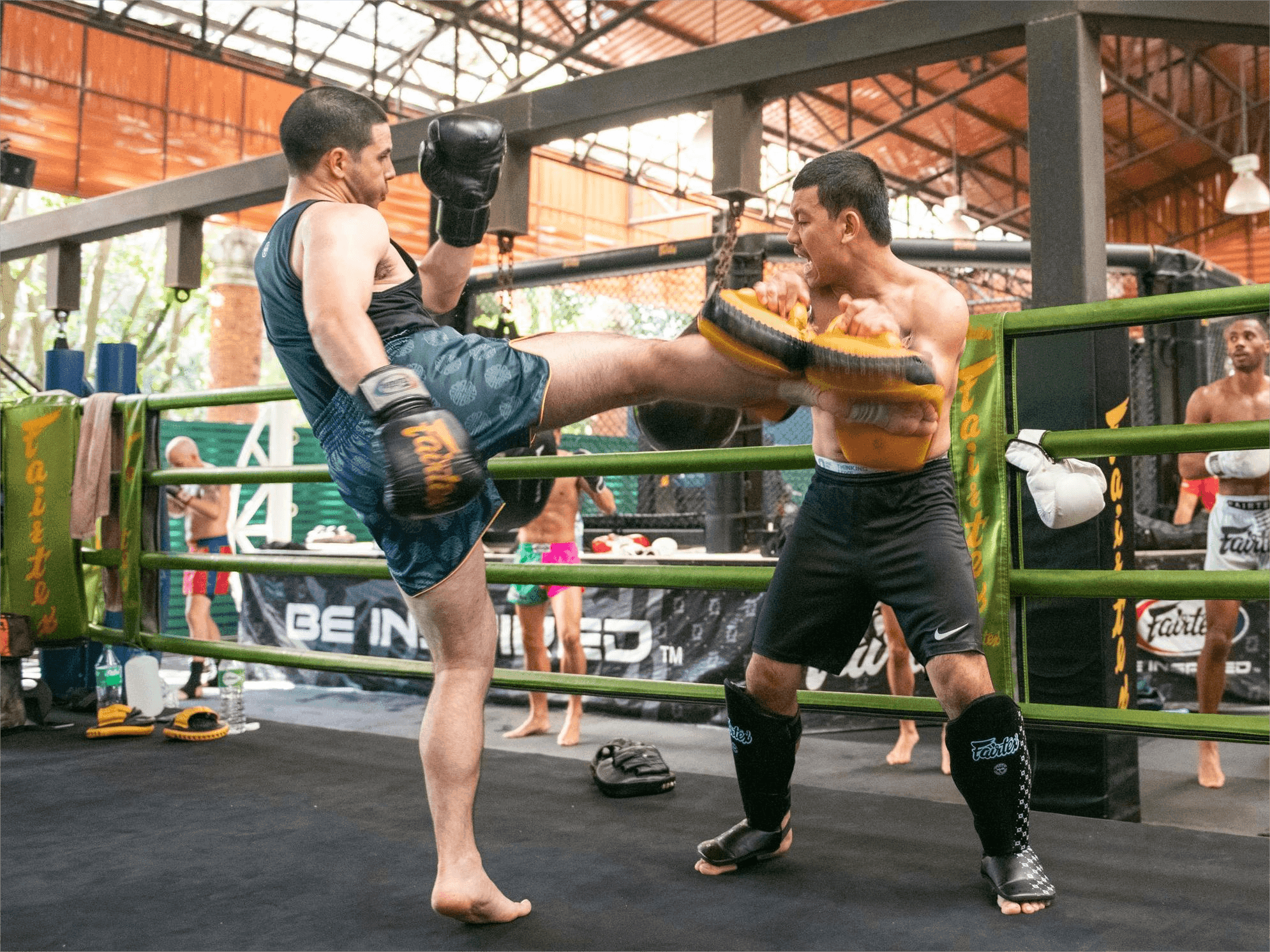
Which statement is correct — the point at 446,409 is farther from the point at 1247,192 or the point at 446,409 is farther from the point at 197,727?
the point at 1247,192

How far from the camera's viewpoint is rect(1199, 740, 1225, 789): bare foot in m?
3.65

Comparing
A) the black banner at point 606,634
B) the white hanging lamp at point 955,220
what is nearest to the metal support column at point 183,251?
the black banner at point 606,634

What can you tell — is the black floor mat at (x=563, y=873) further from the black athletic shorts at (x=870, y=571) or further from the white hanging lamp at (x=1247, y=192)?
the white hanging lamp at (x=1247, y=192)

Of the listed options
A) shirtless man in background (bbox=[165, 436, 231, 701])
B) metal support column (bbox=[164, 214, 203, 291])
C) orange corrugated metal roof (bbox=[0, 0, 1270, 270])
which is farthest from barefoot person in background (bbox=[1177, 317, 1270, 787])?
shirtless man in background (bbox=[165, 436, 231, 701])

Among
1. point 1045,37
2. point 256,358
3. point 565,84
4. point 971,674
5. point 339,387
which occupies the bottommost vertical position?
point 971,674

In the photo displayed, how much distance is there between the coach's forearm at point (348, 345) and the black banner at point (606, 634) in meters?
2.74

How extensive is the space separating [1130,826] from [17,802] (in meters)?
2.50

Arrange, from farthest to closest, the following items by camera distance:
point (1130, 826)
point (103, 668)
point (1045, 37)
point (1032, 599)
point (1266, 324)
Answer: point (1266, 324) → point (103, 668) → point (1032, 599) → point (1045, 37) → point (1130, 826)

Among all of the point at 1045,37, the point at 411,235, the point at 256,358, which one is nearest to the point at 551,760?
the point at 1045,37

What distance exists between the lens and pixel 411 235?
10602 millimetres

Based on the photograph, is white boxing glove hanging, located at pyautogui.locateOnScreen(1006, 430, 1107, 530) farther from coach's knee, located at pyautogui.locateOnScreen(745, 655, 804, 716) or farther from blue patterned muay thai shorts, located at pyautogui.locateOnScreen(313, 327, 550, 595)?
blue patterned muay thai shorts, located at pyautogui.locateOnScreen(313, 327, 550, 595)

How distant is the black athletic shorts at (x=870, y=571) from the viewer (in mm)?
1722

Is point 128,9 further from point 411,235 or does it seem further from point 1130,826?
point 1130,826

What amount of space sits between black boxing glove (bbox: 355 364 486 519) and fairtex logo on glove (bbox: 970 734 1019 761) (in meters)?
0.93
